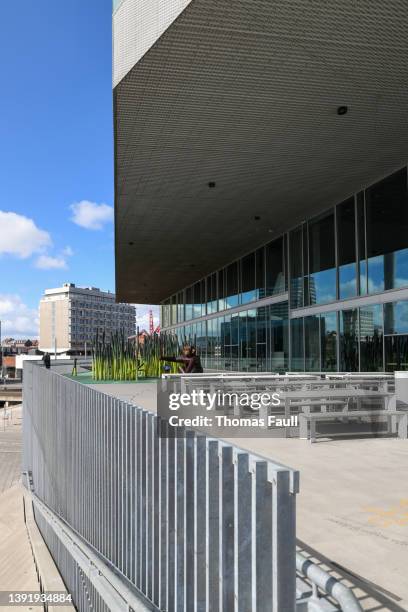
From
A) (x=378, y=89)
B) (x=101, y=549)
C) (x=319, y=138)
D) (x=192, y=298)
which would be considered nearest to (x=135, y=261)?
(x=192, y=298)

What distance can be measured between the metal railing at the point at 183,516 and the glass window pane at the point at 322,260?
43.4 feet

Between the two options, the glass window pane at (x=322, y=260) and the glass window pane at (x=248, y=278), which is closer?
the glass window pane at (x=322, y=260)

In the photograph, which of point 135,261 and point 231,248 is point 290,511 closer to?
point 231,248

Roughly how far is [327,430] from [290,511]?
7072mm

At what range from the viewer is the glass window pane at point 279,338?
827 inches

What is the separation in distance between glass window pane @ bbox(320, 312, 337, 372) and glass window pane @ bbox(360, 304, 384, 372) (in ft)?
5.00

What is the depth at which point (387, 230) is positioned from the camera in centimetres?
1461

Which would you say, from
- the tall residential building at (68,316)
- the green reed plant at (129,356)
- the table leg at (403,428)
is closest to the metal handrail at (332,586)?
the table leg at (403,428)

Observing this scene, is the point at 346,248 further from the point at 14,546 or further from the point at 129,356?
the point at 14,546

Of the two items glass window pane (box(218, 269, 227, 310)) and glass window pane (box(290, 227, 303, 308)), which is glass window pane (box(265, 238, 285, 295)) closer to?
glass window pane (box(290, 227, 303, 308))

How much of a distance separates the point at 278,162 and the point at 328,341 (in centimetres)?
686

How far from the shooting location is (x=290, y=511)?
2.11 metres

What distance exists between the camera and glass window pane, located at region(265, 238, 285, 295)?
21594 millimetres

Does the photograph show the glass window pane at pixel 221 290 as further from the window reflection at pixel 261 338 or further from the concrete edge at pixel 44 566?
the concrete edge at pixel 44 566
